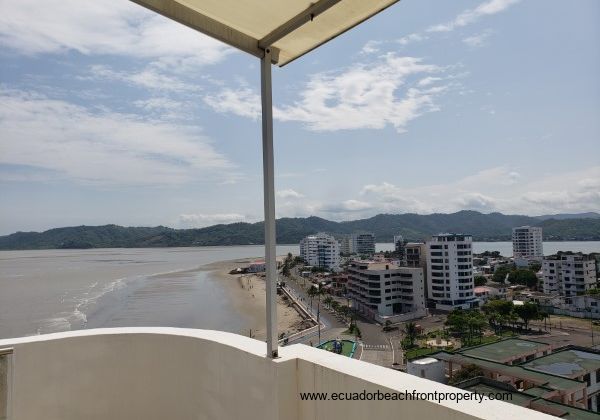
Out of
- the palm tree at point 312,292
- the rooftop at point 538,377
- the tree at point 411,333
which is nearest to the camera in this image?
the rooftop at point 538,377

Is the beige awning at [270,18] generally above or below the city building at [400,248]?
above

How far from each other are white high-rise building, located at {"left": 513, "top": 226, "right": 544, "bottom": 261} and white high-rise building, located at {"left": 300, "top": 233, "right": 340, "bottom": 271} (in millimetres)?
22810

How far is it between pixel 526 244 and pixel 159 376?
8.92 meters

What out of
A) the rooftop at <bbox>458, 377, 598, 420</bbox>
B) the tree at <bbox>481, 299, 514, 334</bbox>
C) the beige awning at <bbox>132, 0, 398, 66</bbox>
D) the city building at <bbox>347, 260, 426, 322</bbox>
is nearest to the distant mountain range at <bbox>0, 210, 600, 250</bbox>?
the beige awning at <bbox>132, 0, 398, 66</bbox>

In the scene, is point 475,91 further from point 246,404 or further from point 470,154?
point 246,404

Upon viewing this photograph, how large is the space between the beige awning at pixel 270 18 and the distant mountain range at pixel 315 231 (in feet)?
2.31

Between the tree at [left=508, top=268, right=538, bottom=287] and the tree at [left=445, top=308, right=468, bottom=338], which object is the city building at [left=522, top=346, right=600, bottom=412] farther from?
the tree at [left=445, top=308, right=468, bottom=338]

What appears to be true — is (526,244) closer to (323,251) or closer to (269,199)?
(269,199)

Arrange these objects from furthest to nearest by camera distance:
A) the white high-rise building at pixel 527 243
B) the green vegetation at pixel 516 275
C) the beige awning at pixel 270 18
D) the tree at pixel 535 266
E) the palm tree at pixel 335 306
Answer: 1. the palm tree at pixel 335 306
2. the white high-rise building at pixel 527 243
3. the green vegetation at pixel 516 275
4. the tree at pixel 535 266
5. the beige awning at pixel 270 18

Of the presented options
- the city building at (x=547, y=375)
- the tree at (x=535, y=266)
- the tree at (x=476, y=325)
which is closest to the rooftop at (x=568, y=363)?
the city building at (x=547, y=375)

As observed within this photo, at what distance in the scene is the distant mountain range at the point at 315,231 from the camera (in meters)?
4.90

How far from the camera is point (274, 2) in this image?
1.16 m

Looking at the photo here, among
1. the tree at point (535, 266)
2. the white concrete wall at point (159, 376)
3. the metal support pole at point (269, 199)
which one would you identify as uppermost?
the metal support pole at point (269, 199)

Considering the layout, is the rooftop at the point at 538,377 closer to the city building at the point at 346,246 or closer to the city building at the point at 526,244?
the city building at the point at 526,244
